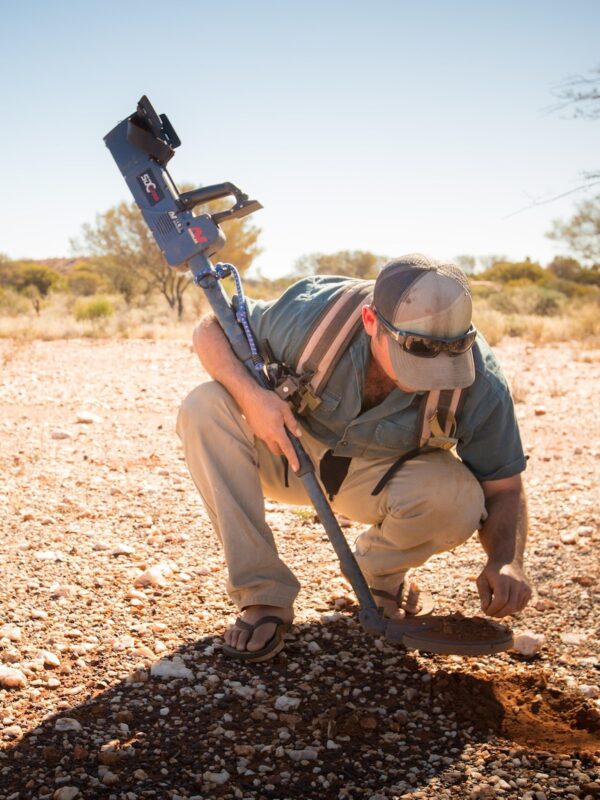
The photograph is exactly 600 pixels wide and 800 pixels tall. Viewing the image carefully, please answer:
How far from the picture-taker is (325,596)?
3.17 meters

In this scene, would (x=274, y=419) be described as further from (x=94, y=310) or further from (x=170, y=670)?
(x=94, y=310)

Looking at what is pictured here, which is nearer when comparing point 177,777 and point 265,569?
point 177,777

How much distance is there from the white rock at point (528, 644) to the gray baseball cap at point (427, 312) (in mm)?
947

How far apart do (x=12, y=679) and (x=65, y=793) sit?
1.90 feet

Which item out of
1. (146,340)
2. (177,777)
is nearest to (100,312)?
(146,340)

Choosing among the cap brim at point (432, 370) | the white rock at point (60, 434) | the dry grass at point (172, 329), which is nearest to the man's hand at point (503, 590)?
the cap brim at point (432, 370)

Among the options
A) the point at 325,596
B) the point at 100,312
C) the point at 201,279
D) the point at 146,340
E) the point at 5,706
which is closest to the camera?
the point at 5,706

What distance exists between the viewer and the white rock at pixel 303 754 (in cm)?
218

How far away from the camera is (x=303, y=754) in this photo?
2189 mm

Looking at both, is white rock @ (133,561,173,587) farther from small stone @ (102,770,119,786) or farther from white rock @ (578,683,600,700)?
white rock @ (578,683,600,700)

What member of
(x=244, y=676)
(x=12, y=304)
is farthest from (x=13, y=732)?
(x=12, y=304)

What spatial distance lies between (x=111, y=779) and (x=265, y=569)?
2.81 feet

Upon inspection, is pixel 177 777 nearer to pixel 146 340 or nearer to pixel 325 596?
pixel 325 596

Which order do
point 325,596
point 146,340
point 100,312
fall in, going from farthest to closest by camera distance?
point 100,312, point 146,340, point 325,596
